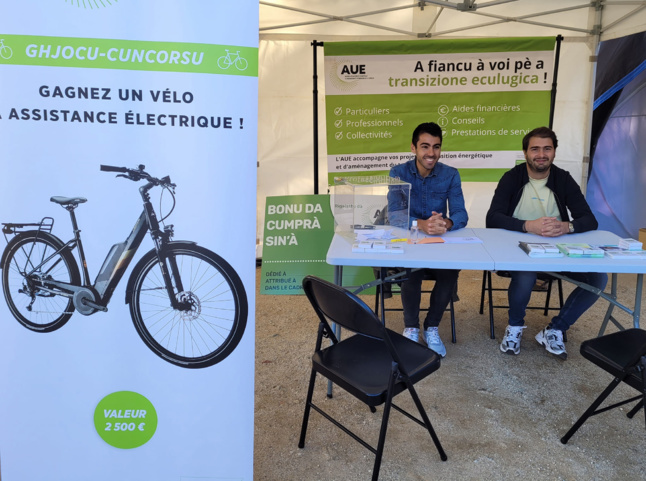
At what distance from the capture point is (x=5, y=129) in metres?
1.23

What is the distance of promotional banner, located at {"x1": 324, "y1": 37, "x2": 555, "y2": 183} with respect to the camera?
4.10 meters

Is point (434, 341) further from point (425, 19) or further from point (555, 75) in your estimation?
point (425, 19)

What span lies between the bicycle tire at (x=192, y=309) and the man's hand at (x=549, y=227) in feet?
6.19

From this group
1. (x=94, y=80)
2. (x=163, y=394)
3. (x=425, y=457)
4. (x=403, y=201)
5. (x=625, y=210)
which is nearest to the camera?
(x=94, y=80)

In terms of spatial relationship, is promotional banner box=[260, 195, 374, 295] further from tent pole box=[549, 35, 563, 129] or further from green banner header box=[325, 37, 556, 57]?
tent pole box=[549, 35, 563, 129]

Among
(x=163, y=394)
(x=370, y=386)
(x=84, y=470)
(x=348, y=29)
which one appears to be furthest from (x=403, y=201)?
(x=348, y=29)

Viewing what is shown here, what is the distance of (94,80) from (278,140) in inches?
129

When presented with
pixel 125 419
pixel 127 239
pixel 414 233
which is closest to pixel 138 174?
pixel 127 239

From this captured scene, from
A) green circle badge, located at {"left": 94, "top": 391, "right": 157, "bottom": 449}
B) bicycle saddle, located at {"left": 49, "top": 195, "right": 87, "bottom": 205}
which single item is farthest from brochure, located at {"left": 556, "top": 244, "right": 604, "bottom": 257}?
bicycle saddle, located at {"left": 49, "top": 195, "right": 87, "bottom": 205}

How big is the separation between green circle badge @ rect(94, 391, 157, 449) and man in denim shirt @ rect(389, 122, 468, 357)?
1.61m

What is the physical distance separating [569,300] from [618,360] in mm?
1049

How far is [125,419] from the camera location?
4.59 ft

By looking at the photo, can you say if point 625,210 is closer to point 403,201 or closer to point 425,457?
point 403,201

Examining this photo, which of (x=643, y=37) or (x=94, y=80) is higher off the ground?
(x=643, y=37)
